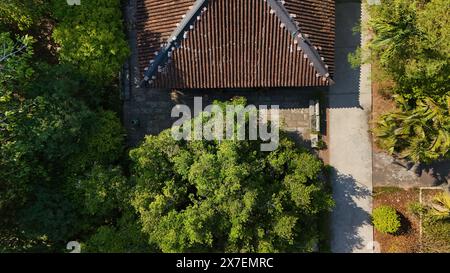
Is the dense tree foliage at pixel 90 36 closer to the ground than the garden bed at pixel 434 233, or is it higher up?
higher up

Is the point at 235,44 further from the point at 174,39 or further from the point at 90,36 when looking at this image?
the point at 90,36

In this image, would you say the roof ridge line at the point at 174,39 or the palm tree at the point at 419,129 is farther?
the palm tree at the point at 419,129

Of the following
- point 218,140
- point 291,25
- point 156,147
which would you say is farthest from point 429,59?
point 156,147

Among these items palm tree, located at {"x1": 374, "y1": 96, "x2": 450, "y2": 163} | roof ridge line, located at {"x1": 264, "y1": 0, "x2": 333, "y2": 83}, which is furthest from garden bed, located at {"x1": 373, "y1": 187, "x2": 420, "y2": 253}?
roof ridge line, located at {"x1": 264, "y1": 0, "x2": 333, "y2": 83}

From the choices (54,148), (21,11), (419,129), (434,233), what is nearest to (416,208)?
(434,233)

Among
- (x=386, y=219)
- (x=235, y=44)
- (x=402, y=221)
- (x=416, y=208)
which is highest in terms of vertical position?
(x=235, y=44)

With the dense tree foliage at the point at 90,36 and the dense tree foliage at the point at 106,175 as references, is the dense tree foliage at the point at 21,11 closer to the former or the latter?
the dense tree foliage at the point at 106,175

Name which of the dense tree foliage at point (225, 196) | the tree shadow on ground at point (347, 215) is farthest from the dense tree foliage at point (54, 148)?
the tree shadow on ground at point (347, 215)
